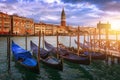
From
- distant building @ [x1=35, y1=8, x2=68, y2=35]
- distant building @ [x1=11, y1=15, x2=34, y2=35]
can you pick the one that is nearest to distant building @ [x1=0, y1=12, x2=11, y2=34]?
distant building @ [x1=11, y1=15, x2=34, y2=35]

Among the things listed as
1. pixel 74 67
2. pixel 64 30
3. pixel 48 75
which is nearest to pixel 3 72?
pixel 48 75

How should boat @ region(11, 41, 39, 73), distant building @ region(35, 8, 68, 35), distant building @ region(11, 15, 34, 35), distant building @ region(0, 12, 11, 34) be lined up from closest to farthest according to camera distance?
boat @ region(11, 41, 39, 73), distant building @ region(0, 12, 11, 34), distant building @ region(11, 15, 34, 35), distant building @ region(35, 8, 68, 35)

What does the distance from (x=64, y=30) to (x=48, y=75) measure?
109882mm

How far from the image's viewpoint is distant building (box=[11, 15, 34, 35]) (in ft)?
263

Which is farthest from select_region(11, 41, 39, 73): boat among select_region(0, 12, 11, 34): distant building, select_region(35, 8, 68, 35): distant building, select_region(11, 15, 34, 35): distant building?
select_region(35, 8, 68, 35): distant building

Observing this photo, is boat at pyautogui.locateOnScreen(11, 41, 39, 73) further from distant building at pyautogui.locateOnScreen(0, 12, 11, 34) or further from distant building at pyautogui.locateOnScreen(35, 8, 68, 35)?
distant building at pyautogui.locateOnScreen(35, 8, 68, 35)

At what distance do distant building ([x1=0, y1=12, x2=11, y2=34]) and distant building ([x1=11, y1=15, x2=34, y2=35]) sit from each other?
3210mm

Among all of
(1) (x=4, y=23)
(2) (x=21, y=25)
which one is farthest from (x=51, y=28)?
(1) (x=4, y=23)

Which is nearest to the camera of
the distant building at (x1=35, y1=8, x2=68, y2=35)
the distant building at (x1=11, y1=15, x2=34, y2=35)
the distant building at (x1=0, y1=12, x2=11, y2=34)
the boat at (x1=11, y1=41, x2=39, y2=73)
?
the boat at (x1=11, y1=41, x2=39, y2=73)

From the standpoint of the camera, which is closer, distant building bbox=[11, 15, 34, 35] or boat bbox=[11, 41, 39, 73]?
boat bbox=[11, 41, 39, 73]

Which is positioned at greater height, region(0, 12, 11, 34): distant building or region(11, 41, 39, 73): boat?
region(0, 12, 11, 34): distant building

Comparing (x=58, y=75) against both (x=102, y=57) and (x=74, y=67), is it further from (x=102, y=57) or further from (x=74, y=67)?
(x=102, y=57)

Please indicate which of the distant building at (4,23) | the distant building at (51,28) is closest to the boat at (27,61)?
the distant building at (4,23)

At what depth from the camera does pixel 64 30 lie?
412 feet
